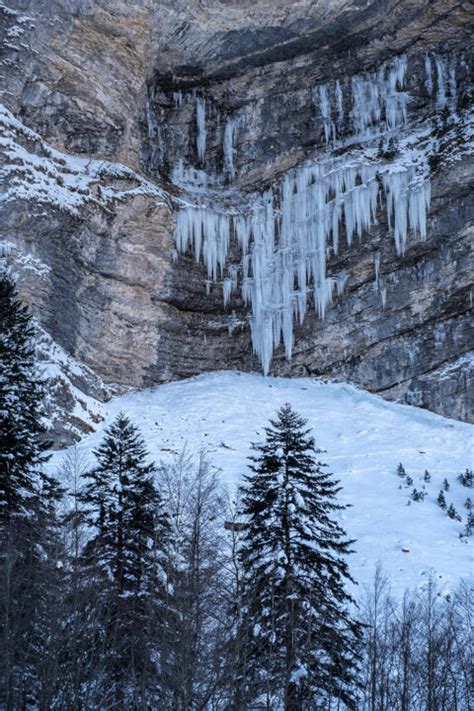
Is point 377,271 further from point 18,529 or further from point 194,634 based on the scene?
point 194,634

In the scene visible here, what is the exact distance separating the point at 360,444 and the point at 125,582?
1563 centimetres

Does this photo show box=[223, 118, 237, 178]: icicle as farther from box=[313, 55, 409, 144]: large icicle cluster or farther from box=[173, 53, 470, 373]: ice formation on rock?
box=[313, 55, 409, 144]: large icicle cluster

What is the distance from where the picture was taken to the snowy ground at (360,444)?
1820 cm

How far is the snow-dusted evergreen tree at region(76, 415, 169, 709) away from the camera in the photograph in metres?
10.5

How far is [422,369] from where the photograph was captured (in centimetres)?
3322

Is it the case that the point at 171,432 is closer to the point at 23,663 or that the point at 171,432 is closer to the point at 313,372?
the point at 313,372

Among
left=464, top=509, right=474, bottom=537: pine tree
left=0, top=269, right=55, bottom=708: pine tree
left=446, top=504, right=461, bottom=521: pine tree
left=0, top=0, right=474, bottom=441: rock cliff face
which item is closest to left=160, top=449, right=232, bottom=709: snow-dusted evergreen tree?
left=0, top=269, right=55, bottom=708: pine tree

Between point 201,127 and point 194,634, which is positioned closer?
point 194,634

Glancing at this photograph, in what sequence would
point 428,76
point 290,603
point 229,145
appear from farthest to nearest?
point 229,145 → point 428,76 → point 290,603

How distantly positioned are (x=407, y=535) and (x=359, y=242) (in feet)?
67.5

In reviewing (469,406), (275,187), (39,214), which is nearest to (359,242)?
(275,187)

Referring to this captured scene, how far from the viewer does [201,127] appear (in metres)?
41.8

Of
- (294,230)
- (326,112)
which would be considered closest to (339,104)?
(326,112)

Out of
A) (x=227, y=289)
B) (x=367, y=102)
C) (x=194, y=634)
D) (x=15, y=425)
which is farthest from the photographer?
(x=367, y=102)
